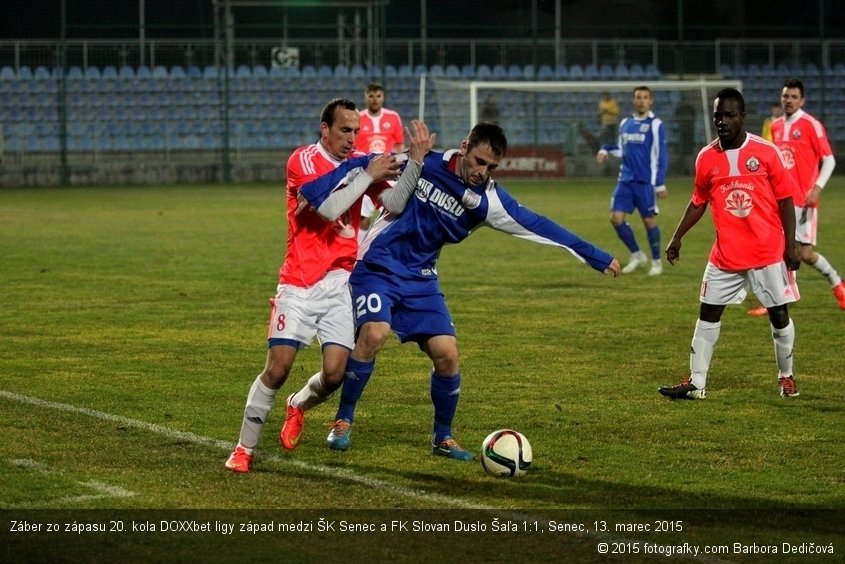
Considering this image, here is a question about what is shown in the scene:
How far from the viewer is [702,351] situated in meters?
8.73

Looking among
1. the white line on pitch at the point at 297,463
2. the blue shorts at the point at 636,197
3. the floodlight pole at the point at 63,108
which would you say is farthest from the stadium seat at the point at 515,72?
the white line on pitch at the point at 297,463

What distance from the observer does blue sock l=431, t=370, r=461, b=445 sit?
705 cm

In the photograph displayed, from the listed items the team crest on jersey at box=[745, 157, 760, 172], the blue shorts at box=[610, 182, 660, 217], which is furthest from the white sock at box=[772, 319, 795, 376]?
the blue shorts at box=[610, 182, 660, 217]

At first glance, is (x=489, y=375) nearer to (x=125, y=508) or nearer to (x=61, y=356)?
(x=61, y=356)

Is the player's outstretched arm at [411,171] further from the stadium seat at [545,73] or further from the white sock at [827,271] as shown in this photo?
the stadium seat at [545,73]

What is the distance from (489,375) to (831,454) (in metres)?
2.89

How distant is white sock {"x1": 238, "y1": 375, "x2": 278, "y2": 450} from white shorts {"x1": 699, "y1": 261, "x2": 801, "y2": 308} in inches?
131

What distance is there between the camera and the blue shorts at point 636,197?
54.6ft

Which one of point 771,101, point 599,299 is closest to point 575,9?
point 771,101

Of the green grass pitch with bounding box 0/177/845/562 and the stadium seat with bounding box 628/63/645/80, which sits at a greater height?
the stadium seat with bounding box 628/63/645/80

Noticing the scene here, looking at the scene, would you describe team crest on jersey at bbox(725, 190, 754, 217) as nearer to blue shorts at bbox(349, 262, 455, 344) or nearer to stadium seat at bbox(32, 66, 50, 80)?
blue shorts at bbox(349, 262, 455, 344)

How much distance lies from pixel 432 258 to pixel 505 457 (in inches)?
47.3

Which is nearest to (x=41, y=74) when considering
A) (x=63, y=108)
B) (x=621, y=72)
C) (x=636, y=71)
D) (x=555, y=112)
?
(x=63, y=108)

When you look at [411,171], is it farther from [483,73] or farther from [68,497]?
[483,73]
